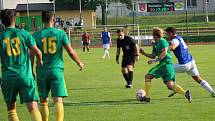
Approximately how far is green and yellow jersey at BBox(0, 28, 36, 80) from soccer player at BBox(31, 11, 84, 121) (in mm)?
923

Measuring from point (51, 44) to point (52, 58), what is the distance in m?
0.26

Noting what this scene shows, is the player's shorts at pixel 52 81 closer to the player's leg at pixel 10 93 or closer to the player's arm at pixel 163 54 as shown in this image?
the player's leg at pixel 10 93

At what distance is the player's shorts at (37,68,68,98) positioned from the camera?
9.61 metres

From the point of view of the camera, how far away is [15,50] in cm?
863

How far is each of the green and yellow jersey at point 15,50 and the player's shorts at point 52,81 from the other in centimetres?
97

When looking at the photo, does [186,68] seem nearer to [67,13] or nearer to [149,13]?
[67,13]

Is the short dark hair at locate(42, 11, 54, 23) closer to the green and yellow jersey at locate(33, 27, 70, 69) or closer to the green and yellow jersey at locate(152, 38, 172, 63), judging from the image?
the green and yellow jersey at locate(33, 27, 70, 69)

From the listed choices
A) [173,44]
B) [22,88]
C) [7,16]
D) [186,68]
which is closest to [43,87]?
[22,88]

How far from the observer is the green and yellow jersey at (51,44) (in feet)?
31.4

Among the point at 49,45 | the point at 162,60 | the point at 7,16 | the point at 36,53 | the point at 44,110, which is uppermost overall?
the point at 7,16

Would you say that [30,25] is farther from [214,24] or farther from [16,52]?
[16,52]

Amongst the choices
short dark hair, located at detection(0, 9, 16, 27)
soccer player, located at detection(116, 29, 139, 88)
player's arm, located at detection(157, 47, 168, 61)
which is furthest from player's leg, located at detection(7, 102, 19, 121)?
soccer player, located at detection(116, 29, 139, 88)

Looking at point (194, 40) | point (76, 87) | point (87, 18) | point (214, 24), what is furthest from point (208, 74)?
point (87, 18)

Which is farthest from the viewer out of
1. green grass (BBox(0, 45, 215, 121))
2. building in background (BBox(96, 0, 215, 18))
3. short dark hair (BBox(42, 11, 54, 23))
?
building in background (BBox(96, 0, 215, 18))
